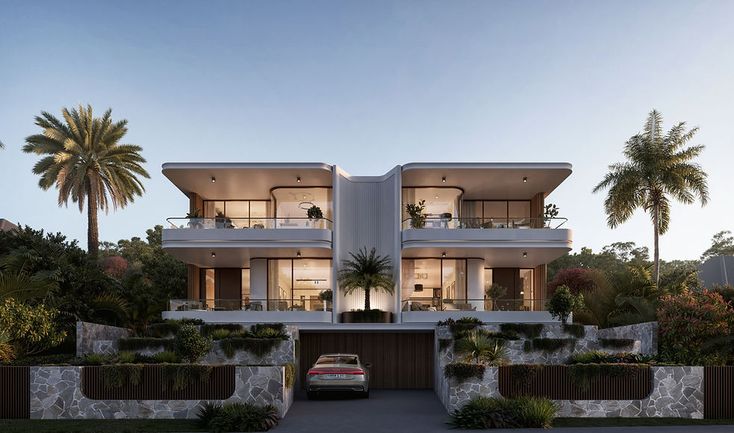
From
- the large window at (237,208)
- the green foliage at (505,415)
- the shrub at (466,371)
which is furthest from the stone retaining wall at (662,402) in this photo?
the large window at (237,208)

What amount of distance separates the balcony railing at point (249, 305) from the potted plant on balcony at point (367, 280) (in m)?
1.27

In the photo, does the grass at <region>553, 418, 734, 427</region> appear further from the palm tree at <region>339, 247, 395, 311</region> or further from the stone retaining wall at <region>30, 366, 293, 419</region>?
the palm tree at <region>339, 247, 395, 311</region>

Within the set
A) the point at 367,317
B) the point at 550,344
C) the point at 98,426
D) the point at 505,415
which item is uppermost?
the point at 367,317

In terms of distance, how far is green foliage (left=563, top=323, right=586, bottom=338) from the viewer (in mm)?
24906

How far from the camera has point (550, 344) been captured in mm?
22875

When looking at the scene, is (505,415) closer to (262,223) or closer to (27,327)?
(27,327)

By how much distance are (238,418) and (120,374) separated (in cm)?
358

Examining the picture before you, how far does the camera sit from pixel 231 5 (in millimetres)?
23219

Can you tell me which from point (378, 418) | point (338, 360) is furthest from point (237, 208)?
point (378, 418)

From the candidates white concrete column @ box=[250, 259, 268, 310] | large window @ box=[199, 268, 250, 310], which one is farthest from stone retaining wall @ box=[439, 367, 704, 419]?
large window @ box=[199, 268, 250, 310]

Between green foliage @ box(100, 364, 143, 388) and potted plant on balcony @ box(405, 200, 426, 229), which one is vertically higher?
potted plant on balcony @ box(405, 200, 426, 229)

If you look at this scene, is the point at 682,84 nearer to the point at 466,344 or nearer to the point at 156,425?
the point at 466,344

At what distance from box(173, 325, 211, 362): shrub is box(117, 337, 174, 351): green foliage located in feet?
9.47

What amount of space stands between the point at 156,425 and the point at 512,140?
1706 centimetres
